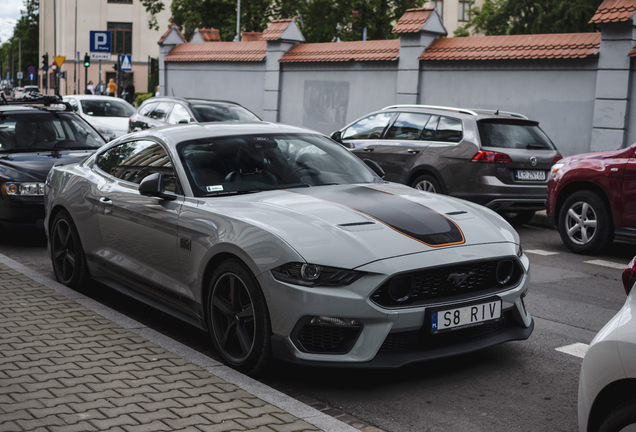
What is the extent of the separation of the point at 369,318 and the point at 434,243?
0.60 m

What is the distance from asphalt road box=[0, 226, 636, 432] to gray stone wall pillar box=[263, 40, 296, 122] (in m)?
18.1

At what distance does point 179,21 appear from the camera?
142ft

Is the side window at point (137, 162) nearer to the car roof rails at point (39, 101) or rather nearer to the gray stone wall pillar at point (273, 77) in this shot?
the car roof rails at point (39, 101)

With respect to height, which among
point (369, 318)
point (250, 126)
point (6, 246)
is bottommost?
point (6, 246)

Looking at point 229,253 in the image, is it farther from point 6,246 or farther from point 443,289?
point 6,246

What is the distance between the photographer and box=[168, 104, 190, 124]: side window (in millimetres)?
15539

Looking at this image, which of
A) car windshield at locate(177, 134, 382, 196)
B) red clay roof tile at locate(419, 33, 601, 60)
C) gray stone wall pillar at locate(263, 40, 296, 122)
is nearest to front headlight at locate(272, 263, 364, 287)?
car windshield at locate(177, 134, 382, 196)

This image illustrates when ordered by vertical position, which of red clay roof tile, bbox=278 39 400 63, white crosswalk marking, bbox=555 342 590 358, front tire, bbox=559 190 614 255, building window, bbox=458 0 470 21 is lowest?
white crosswalk marking, bbox=555 342 590 358

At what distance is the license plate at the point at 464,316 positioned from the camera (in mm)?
4164

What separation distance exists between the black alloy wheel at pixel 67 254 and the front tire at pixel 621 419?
187 inches

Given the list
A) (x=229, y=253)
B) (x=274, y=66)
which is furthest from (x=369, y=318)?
(x=274, y=66)

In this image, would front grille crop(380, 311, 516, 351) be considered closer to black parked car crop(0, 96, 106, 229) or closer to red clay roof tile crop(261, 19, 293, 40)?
black parked car crop(0, 96, 106, 229)

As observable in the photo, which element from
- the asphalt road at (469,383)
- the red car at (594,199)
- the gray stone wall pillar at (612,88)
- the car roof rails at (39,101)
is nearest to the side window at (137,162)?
the asphalt road at (469,383)

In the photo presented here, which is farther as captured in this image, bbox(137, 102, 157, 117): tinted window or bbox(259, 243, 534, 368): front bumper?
bbox(137, 102, 157, 117): tinted window
